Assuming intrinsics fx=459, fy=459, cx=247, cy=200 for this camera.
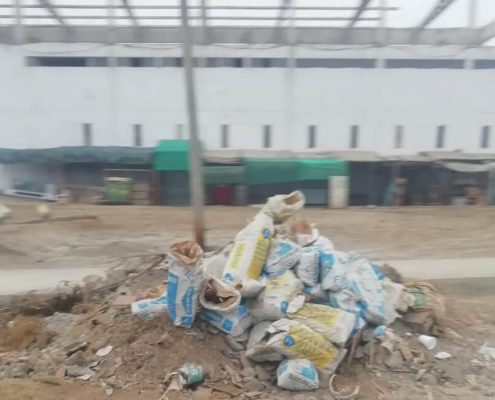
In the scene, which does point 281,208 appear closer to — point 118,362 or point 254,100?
point 118,362

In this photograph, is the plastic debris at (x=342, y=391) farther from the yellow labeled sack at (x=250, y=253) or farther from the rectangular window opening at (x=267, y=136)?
the rectangular window opening at (x=267, y=136)

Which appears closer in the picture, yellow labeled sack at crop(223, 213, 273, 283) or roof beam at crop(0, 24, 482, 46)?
yellow labeled sack at crop(223, 213, 273, 283)

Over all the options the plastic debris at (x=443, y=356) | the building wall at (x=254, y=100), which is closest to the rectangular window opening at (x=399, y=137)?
the building wall at (x=254, y=100)

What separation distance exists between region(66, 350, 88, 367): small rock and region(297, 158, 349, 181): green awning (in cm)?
1388

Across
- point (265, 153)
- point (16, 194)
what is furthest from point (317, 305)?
point (16, 194)

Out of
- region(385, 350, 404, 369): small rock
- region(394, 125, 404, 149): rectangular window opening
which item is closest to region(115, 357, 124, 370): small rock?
region(385, 350, 404, 369): small rock

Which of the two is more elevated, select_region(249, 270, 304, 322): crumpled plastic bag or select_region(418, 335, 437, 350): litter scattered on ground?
select_region(249, 270, 304, 322): crumpled plastic bag

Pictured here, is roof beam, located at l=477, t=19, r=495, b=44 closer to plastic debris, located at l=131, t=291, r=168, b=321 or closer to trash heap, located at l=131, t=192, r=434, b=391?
trash heap, located at l=131, t=192, r=434, b=391

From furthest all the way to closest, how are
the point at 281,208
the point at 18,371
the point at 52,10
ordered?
1. the point at 52,10
2. the point at 281,208
3. the point at 18,371

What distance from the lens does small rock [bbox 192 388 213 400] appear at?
135 inches

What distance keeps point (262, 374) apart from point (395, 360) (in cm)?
120

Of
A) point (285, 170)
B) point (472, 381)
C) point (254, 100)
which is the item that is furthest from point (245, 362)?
point (254, 100)

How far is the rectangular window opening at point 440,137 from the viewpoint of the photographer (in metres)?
19.8

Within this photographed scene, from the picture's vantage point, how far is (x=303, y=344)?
11.7ft
